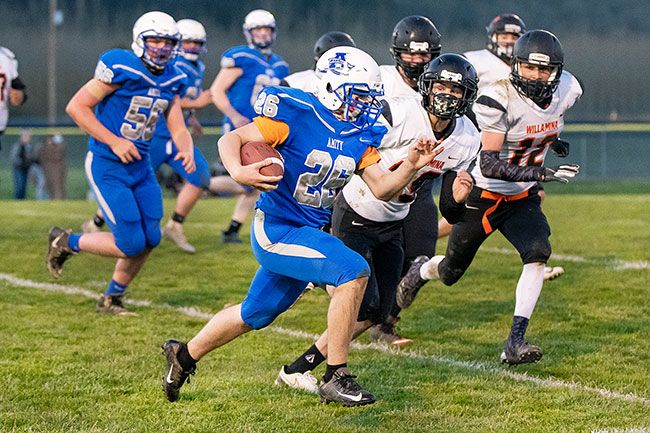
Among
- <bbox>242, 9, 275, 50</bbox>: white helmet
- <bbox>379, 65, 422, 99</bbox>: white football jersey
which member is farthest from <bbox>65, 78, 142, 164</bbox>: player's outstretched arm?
<bbox>242, 9, 275, 50</bbox>: white helmet

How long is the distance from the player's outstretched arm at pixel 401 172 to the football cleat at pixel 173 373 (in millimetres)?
986

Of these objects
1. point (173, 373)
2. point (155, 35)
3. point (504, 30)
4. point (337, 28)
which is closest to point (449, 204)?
point (173, 373)

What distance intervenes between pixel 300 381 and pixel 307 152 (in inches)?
41.9

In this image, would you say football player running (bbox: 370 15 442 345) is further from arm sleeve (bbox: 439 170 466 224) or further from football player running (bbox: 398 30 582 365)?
arm sleeve (bbox: 439 170 466 224)

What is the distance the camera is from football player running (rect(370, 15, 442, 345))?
5879mm

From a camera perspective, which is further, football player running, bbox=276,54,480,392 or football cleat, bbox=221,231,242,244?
football cleat, bbox=221,231,242,244

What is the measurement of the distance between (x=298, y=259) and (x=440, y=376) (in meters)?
1.21

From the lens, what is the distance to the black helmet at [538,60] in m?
5.42

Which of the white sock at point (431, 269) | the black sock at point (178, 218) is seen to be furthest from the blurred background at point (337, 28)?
the white sock at point (431, 269)

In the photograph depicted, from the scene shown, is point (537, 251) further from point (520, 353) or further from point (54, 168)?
point (54, 168)

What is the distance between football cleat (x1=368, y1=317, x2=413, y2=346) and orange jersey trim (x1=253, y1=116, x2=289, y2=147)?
1922 mm

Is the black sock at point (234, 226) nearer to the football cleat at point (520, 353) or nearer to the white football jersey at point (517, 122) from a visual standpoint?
the white football jersey at point (517, 122)

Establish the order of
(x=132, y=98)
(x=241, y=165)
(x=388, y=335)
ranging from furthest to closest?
(x=132, y=98)
(x=388, y=335)
(x=241, y=165)

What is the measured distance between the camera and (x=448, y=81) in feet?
16.3
